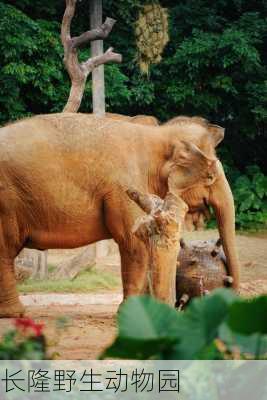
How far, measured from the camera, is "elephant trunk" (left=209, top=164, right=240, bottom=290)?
26.7ft

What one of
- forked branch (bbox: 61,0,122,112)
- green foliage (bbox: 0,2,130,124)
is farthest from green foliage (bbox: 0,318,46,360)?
green foliage (bbox: 0,2,130,124)

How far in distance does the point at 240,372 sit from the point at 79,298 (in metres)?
8.43

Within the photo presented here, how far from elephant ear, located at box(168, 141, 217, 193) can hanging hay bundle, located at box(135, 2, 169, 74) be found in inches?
410

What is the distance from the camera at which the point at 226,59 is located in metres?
20.2

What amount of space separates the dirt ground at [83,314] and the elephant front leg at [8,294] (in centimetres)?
18

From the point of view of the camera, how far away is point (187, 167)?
7.78 m

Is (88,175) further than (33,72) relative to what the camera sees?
No

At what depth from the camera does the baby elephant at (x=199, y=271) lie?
837 centimetres

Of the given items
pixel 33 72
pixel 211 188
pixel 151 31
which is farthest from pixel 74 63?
pixel 151 31

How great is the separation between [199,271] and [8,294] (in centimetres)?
178

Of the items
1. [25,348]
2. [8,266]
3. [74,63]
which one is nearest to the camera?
[25,348]

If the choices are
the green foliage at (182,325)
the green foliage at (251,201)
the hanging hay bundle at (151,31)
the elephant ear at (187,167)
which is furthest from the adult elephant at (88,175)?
the green foliage at (251,201)

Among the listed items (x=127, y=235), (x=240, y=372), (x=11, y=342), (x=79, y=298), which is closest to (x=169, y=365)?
(x=240, y=372)

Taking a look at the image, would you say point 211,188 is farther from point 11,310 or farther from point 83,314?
point 11,310
